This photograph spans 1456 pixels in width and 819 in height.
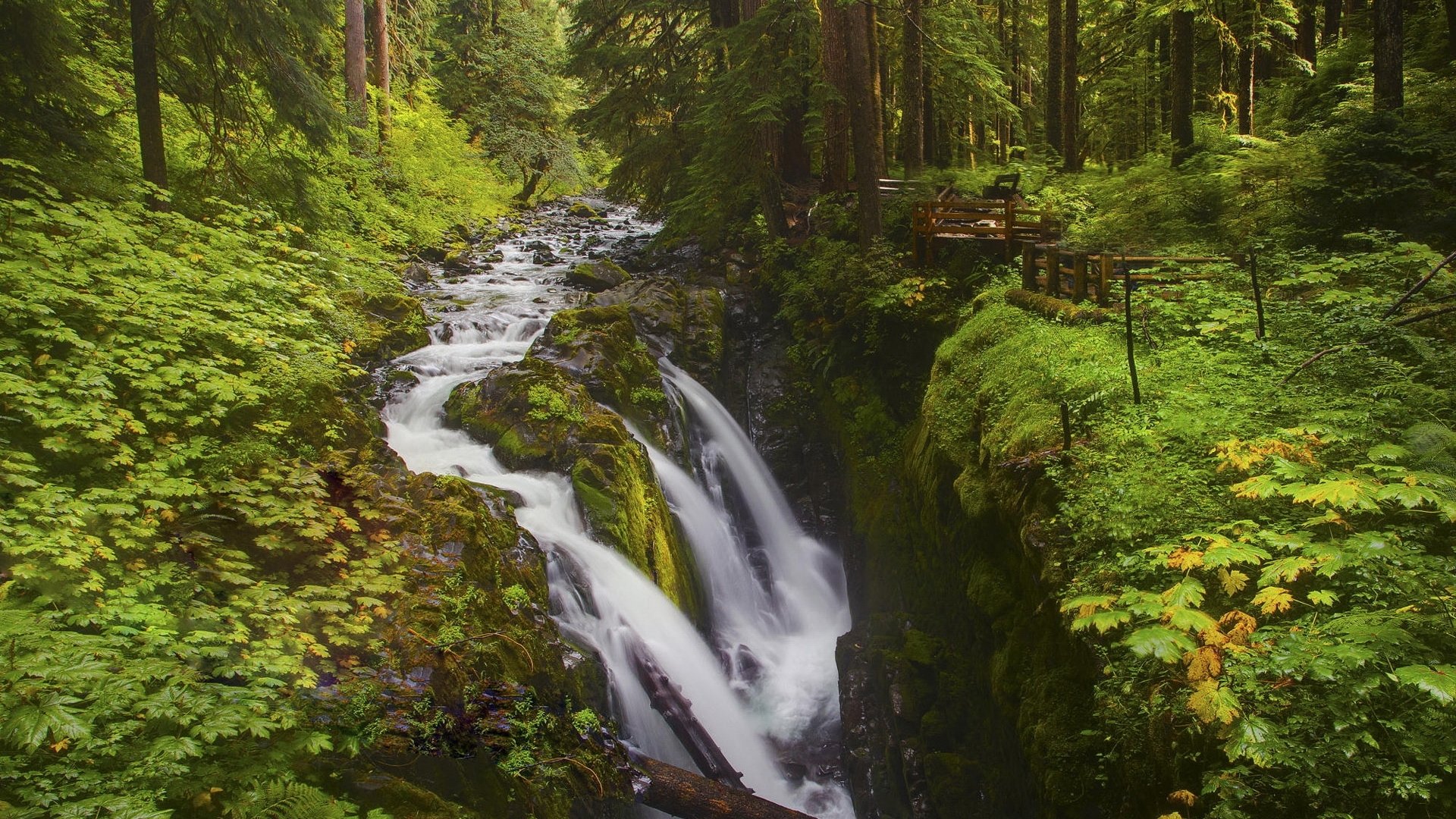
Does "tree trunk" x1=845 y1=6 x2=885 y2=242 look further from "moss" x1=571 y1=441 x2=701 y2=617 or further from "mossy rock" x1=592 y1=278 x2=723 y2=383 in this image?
"moss" x1=571 y1=441 x2=701 y2=617

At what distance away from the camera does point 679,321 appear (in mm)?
15594

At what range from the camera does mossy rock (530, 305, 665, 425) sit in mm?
12328

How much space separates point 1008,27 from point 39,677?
29.5m

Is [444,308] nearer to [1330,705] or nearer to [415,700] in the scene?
[415,700]

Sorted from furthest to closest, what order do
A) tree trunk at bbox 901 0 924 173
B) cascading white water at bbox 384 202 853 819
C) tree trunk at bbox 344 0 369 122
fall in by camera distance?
tree trunk at bbox 344 0 369 122
tree trunk at bbox 901 0 924 173
cascading white water at bbox 384 202 853 819

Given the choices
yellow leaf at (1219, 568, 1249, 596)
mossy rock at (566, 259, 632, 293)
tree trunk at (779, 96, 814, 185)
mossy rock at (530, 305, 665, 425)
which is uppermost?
tree trunk at (779, 96, 814, 185)

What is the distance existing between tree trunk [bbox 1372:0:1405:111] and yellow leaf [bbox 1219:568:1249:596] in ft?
33.7

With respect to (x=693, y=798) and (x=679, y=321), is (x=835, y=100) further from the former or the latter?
(x=693, y=798)

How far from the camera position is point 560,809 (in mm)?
5184

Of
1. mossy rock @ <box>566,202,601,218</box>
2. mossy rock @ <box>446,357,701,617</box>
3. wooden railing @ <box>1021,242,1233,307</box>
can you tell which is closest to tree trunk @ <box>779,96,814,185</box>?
wooden railing @ <box>1021,242,1233,307</box>

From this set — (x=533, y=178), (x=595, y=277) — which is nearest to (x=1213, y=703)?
(x=595, y=277)

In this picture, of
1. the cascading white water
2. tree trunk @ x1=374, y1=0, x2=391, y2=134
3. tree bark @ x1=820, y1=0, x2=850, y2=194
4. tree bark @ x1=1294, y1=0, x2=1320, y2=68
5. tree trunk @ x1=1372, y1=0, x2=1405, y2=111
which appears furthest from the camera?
tree trunk @ x1=374, y1=0, x2=391, y2=134

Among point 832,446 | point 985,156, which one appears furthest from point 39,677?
point 985,156

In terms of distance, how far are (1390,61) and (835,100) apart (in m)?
8.30
